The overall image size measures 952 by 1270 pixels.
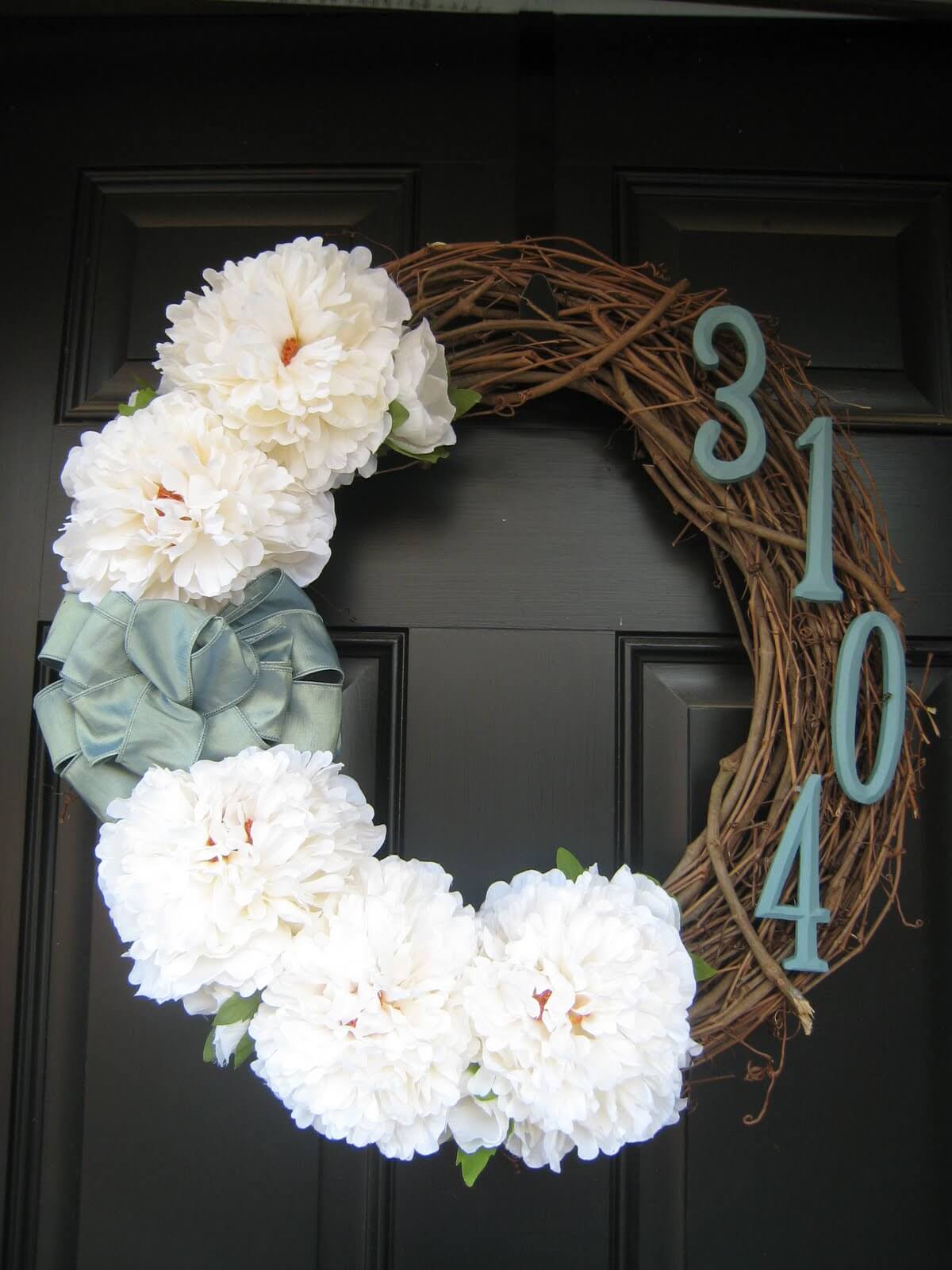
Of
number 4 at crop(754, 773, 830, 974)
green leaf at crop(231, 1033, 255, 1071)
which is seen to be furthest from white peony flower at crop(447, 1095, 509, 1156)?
number 4 at crop(754, 773, 830, 974)

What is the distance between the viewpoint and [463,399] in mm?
860

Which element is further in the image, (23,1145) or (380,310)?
(23,1145)

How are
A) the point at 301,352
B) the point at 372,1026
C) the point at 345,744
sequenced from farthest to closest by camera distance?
the point at 345,744, the point at 301,352, the point at 372,1026

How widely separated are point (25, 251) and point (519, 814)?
2.68 feet

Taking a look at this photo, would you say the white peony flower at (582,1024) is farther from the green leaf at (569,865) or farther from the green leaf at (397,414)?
the green leaf at (397,414)

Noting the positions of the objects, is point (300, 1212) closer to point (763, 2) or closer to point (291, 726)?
point (291, 726)

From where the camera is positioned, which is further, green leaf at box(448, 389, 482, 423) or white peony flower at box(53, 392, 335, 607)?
green leaf at box(448, 389, 482, 423)

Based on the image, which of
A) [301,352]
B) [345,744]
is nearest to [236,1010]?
[345,744]

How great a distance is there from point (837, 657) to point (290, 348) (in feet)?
1.80

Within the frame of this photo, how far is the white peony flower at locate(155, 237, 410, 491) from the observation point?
777mm

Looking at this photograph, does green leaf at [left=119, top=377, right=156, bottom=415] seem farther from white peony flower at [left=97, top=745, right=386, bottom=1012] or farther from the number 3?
the number 3

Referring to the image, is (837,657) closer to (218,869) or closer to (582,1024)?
(582,1024)

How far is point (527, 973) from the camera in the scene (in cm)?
68

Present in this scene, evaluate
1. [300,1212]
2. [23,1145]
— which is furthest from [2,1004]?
[300,1212]
